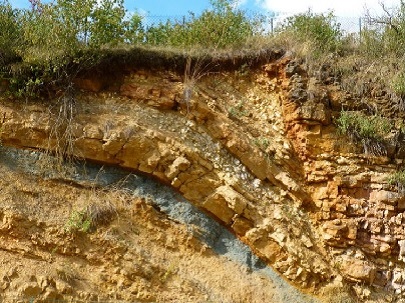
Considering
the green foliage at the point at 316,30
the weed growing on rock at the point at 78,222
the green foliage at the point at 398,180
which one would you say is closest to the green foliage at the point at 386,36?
the green foliage at the point at 316,30

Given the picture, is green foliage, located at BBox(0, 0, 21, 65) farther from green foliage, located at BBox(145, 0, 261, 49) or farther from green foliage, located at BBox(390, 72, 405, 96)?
green foliage, located at BBox(390, 72, 405, 96)

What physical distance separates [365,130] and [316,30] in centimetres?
251

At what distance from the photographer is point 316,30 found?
426 inches

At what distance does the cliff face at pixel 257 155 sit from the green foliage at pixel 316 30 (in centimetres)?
96

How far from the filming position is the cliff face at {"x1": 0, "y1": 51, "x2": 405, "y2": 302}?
8.23 meters

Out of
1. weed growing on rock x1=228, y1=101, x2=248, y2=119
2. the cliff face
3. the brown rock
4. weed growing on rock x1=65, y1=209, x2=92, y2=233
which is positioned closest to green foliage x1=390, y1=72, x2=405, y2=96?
the cliff face

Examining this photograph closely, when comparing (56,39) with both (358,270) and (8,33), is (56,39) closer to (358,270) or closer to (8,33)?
(8,33)

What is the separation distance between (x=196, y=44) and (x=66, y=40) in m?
2.30

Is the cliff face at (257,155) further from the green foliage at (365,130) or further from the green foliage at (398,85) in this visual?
the green foliage at (398,85)

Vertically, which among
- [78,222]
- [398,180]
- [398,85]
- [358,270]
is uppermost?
[398,85]

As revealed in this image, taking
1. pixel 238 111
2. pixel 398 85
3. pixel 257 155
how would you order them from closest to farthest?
pixel 257 155
pixel 238 111
pixel 398 85

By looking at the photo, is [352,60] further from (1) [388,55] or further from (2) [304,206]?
(2) [304,206]

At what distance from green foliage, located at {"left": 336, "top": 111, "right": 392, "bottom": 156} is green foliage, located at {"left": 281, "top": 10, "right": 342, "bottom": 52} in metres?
1.57

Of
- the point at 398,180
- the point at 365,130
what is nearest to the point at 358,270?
the point at 398,180
